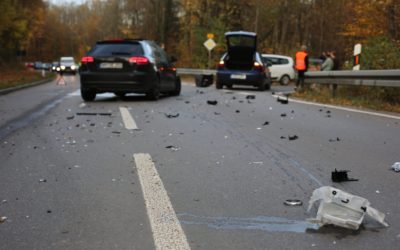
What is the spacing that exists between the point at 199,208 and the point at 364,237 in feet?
4.14

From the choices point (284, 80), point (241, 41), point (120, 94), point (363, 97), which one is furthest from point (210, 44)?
point (363, 97)

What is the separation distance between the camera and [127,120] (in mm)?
10328

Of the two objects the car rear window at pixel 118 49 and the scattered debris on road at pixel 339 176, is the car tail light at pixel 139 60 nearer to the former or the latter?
the car rear window at pixel 118 49

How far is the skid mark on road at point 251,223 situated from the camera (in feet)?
12.5

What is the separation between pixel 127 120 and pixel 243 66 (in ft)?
41.7

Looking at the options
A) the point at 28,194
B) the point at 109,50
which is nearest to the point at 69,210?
the point at 28,194

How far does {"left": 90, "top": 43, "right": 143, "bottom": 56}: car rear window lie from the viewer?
49.2 feet

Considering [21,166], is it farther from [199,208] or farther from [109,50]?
[109,50]

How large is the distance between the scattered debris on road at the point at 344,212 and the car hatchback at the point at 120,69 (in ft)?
36.9

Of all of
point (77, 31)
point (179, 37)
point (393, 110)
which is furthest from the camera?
point (77, 31)

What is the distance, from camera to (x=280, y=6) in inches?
1956

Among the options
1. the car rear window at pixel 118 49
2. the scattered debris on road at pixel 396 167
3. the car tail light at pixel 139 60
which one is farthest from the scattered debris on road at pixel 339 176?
the car rear window at pixel 118 49

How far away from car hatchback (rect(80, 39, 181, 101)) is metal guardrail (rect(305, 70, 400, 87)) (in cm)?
509

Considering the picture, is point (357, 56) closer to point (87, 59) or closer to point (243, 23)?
point (87, 59)
